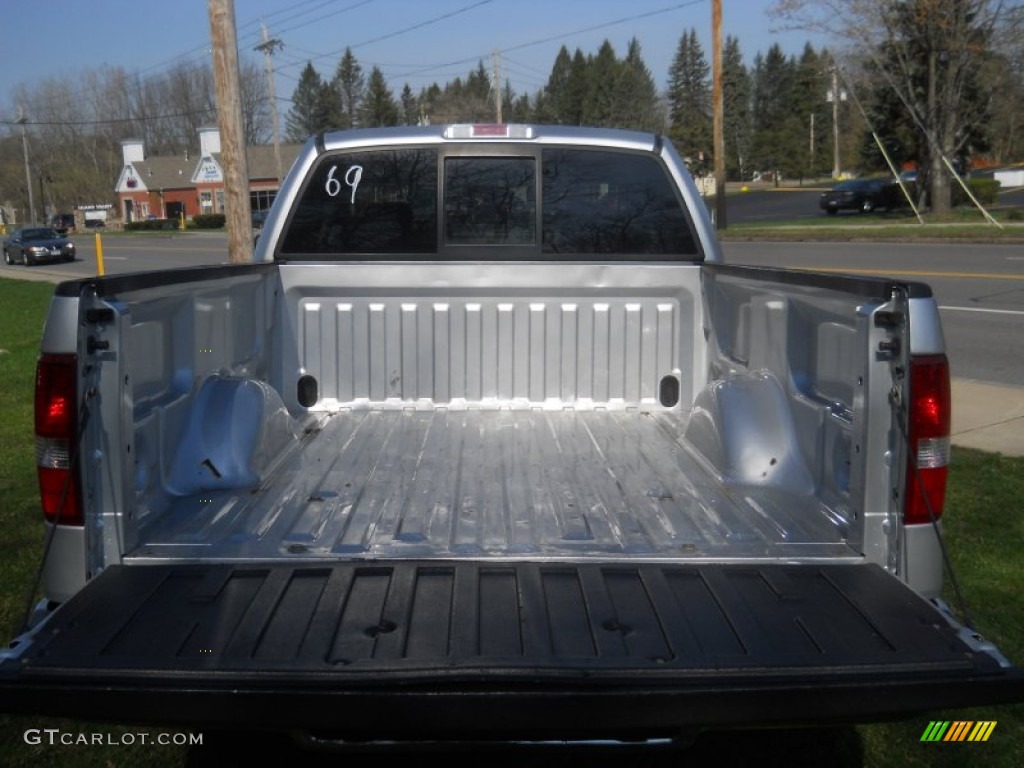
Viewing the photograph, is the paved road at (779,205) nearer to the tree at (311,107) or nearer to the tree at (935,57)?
the tree at (935,57)

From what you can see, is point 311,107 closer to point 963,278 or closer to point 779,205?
point 779,205

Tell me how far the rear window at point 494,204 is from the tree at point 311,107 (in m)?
86.7

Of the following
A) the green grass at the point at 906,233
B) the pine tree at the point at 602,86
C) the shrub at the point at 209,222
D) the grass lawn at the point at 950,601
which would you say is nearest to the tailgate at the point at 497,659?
the grass lawn at the point at 950,601

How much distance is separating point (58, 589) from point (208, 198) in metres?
89.1

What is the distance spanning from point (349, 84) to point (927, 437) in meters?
95.9

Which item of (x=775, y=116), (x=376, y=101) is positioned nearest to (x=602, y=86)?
(x=376, y=101)

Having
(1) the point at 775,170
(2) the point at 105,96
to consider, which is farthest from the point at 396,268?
(2) the point at 105,96

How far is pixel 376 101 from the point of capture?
294 feet

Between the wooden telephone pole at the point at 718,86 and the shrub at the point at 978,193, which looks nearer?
the wooden telephone pole at the point at 718,86

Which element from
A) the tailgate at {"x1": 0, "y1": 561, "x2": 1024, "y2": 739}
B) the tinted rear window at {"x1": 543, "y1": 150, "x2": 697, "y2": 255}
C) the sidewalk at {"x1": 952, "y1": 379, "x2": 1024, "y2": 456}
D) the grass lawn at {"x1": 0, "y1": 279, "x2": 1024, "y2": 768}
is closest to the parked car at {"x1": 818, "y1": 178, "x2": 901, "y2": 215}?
the sidewalk at {"x1": 952, "y1": 379, "x2": 1024, "y2": 456}

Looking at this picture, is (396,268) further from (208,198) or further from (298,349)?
(208,198)

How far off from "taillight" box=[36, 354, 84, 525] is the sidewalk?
6.64m

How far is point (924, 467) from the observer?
2.88 m

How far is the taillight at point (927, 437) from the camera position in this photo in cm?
281
